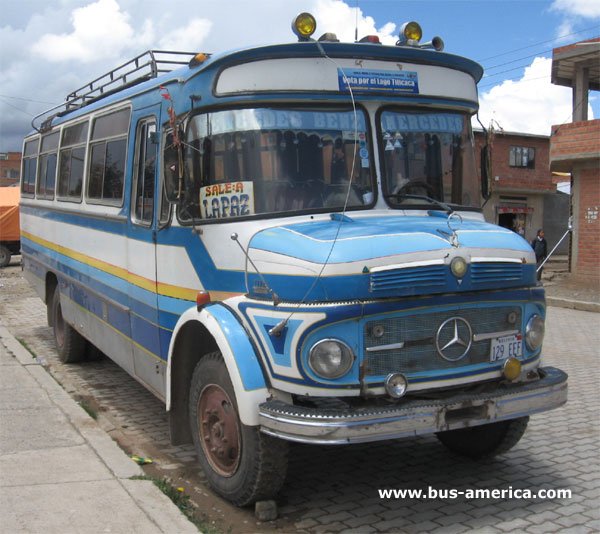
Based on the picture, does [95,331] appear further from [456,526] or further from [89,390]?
[456,526]

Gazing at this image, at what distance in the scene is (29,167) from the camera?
1095cm

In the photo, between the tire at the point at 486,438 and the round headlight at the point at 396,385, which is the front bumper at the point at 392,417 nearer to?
the round headlight at the point at 396,385

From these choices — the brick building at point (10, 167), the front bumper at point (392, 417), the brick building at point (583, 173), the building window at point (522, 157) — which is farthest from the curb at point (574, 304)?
the brick building at point (10, 167)

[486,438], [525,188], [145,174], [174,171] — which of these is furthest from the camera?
[525,188]

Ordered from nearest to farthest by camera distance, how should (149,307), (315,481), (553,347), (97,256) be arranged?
(315,481)
(149,307)
(97,256)
(553,347)

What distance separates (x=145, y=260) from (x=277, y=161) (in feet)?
5.49

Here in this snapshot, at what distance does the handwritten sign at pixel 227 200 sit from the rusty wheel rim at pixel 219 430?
1101 mm

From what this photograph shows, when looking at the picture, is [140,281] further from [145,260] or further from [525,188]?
[525,188]

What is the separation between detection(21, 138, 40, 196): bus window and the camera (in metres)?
10.5

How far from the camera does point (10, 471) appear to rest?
15.7ft

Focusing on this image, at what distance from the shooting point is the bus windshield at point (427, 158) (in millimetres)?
4848

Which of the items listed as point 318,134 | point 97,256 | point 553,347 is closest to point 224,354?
point 318,134

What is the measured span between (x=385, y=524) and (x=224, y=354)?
1413 mm

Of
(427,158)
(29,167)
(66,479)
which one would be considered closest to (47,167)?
(29,167)
